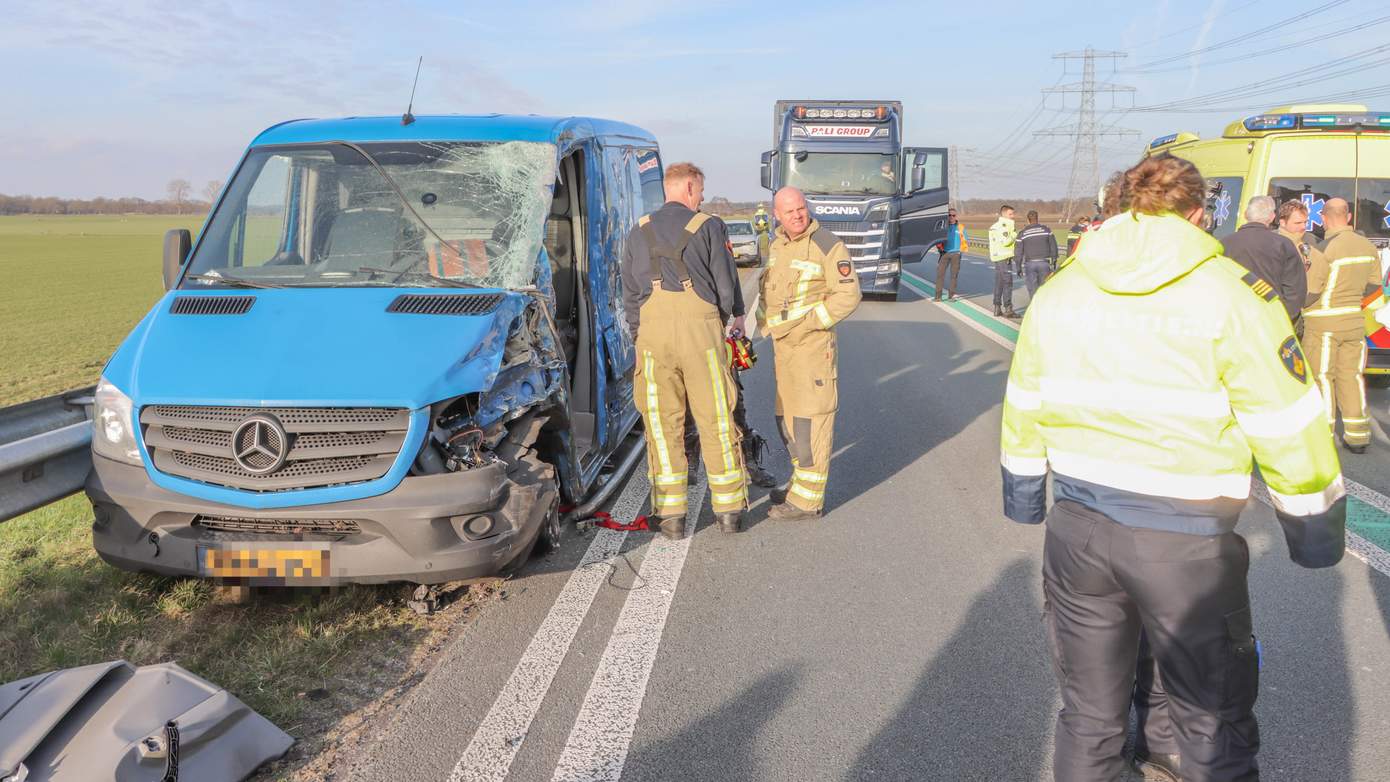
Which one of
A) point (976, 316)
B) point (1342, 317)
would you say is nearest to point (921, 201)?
point (976, 316)

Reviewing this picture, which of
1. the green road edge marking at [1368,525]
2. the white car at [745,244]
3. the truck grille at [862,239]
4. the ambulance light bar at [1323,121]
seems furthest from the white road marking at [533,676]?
the white car at [745,244]

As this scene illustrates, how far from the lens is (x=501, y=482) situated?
4207 millimetres

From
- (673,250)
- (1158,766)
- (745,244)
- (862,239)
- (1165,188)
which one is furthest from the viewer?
(745,244)

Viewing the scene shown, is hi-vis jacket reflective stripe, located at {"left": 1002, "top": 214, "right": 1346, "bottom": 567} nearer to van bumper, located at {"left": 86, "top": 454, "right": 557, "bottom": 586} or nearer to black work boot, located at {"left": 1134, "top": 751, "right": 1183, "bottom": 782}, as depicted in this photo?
black work boot, located at {"left": 1134, "top": 751, "right": 1183, "bottom": 782}

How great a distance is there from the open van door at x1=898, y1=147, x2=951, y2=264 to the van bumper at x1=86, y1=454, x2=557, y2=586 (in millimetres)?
15636

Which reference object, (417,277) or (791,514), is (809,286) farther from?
(417,277)

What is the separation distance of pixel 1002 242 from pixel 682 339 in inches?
512

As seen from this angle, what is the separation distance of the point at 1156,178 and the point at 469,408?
278 cm

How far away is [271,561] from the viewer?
4004 millimetres

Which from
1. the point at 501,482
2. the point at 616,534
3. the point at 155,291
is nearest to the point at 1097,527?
the point at 501,482

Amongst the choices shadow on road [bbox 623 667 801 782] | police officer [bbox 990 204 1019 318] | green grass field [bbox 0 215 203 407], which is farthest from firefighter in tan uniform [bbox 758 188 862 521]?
police officer [bbox 990 204 1019 318]

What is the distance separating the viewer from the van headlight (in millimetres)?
4191

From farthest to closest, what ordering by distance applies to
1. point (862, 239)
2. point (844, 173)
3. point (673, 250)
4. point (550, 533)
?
1. point (844, 173)
2. point (862, 239)
3. point (673, 250)
4. point (550, 533)

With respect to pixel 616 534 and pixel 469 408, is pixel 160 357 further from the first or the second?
pixel 616 534
